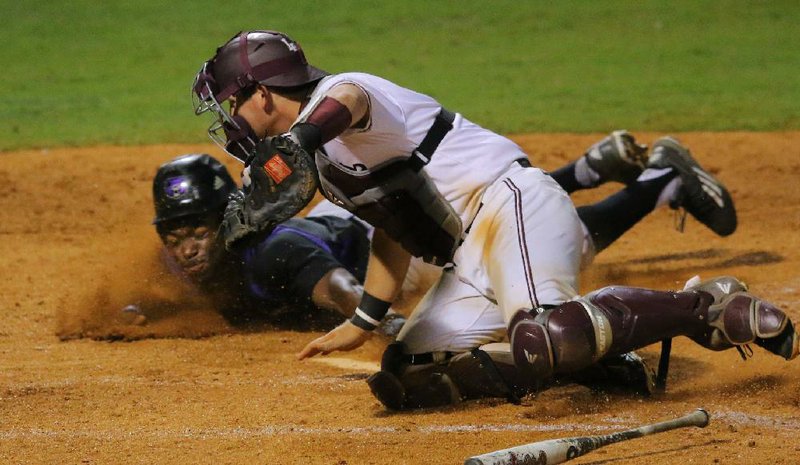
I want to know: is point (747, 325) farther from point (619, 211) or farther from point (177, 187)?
point (177, 187)

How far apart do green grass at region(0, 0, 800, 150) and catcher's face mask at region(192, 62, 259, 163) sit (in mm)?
6244

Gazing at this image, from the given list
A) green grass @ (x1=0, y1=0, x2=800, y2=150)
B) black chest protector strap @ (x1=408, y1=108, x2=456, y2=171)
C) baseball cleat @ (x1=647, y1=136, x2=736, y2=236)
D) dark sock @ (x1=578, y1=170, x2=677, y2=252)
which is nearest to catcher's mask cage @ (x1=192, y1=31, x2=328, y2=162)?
black chest protector strap @ (x1=408, y1=108, x2=456, y2=171)

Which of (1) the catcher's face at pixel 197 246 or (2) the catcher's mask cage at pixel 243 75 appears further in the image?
(1) the catcher's face at pixel 197 246

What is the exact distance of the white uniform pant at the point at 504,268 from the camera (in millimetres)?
4184

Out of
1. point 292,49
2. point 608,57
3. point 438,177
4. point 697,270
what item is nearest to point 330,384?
point 438,177

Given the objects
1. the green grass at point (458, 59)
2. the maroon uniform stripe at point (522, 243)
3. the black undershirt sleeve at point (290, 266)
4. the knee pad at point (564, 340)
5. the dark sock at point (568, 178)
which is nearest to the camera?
the knee pad at point (564, 340)

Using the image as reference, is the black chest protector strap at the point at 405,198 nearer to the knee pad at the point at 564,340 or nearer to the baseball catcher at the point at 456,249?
the baseball catcher at the point at 456,249

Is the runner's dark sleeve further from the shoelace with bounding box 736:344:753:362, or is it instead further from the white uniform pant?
the shoelace with bounding box 736:344:753:362

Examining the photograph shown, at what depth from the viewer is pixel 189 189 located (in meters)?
6.02

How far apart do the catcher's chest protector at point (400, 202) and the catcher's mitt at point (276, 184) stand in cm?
81

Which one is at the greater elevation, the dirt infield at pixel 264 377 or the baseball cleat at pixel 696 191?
the baseball cleat at pixel 696 191

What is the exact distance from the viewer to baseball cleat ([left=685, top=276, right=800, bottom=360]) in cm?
390

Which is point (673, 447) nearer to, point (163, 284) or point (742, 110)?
point (163, 284)

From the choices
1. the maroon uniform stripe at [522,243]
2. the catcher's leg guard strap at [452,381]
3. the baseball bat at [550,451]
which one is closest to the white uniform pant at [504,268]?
the maroon uniform stripe at [522,243]
